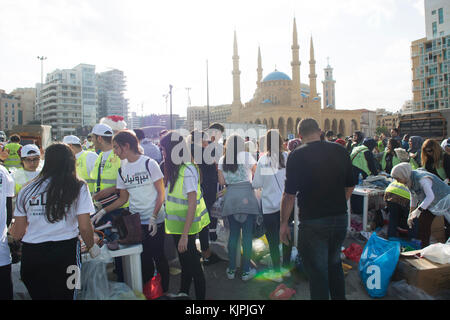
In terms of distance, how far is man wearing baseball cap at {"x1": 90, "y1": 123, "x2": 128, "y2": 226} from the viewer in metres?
3.48

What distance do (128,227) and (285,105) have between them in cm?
5281

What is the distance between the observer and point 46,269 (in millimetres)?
2227

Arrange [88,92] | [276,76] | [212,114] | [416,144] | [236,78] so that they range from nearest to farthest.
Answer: [416,144], [236,78], [276,76], [88,92], [212,114]

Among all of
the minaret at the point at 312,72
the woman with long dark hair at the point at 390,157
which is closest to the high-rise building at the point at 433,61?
the minaret at the point at 312,72

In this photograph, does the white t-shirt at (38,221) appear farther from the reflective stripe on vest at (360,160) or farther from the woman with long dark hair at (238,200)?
the reflective stripe on vest at (360,160)

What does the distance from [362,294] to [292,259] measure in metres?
0.99

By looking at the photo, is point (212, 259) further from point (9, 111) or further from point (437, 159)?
point (9, 111)

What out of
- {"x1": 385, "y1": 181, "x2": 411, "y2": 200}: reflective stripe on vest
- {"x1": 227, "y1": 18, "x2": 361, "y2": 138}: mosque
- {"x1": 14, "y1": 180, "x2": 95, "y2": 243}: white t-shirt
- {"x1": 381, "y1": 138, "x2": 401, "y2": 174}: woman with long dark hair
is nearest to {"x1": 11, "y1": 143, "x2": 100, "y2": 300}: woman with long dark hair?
{"x1": 14, "y1": 180, "x2": 95, "y2": 243}: white t-shirt

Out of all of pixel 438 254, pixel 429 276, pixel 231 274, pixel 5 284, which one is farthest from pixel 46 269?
pixel 438 254

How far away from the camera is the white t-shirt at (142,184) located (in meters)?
3.20

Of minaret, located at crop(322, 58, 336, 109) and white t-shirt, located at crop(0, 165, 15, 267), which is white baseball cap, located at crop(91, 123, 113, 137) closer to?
white t-shirt, located at crop(0, 165, 15, 267)

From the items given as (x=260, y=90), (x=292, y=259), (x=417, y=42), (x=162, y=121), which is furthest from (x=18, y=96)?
(x=292, y=259)

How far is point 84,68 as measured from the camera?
89.0 m
